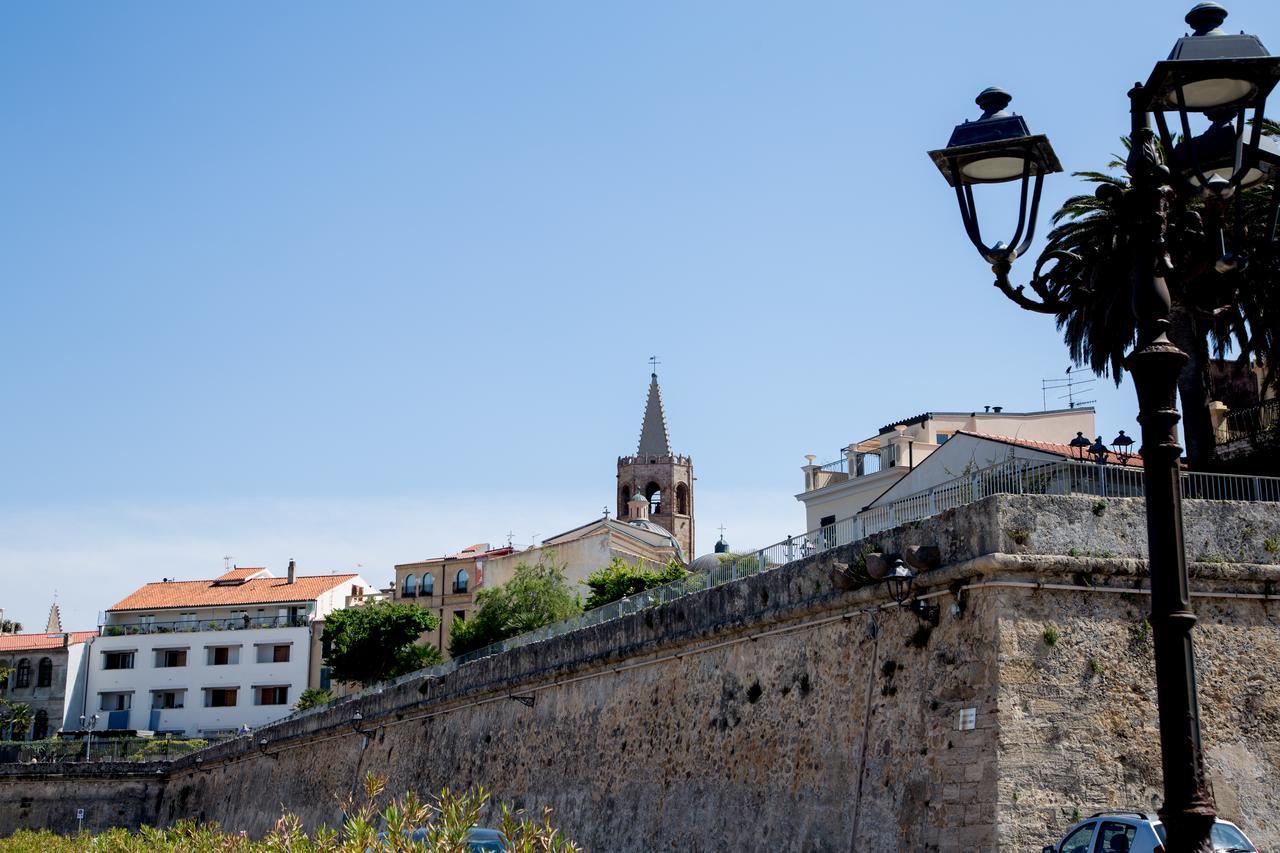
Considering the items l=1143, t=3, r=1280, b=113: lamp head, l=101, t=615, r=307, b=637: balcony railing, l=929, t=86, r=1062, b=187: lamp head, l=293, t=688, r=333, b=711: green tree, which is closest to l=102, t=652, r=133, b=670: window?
l=101, t=615, r=307, b=637: balcony railing

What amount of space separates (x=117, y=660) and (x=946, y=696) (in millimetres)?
67590

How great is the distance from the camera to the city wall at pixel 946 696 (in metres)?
16.1

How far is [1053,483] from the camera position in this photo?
19.7 metres

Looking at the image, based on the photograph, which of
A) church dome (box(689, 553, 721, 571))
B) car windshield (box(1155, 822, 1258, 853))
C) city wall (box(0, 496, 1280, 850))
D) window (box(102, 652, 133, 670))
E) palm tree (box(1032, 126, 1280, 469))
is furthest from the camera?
window (box(102, 652, 133, 670))

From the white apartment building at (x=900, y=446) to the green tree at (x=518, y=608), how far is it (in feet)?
45.3

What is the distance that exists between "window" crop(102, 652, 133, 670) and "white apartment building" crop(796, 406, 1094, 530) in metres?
38.8

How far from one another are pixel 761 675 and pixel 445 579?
56855mm

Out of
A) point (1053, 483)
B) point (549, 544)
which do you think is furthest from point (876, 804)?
point (549, 544)

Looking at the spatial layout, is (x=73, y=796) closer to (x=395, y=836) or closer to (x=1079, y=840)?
(x=1079, y=840)

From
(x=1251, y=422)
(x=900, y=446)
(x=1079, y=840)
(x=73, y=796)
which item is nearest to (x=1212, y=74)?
(x=1079, y=840)

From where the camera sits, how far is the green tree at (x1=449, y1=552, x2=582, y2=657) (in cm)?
6462

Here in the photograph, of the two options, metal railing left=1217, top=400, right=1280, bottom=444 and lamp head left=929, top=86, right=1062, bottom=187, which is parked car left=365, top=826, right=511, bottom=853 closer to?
lamp head left=929, top=86, right=1062, bottom=187

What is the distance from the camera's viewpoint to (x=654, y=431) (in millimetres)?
113750

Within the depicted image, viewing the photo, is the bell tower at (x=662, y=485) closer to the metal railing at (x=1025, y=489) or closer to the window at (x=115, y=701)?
the window at (x=115, y=701)
